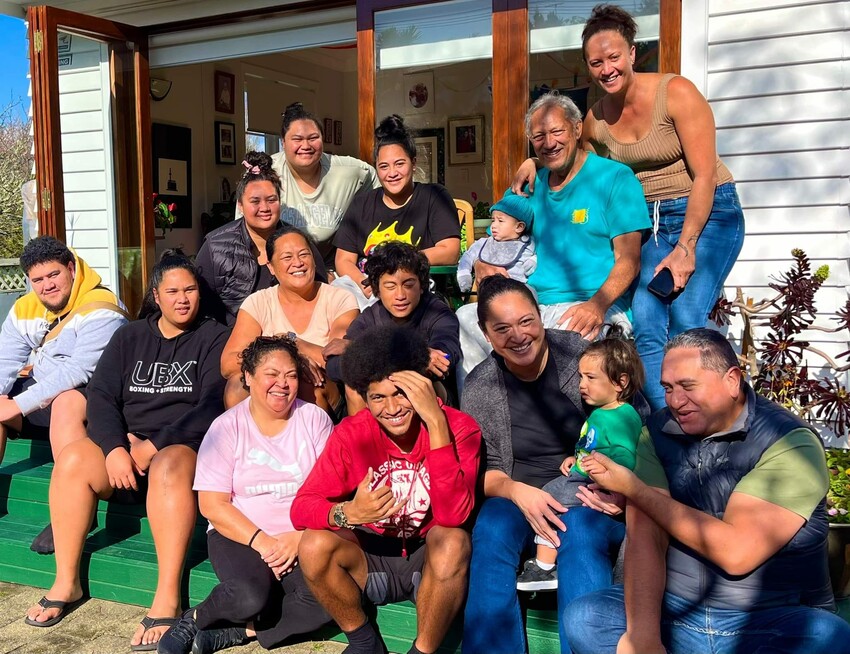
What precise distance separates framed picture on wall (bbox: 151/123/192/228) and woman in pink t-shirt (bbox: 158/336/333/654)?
554 cm

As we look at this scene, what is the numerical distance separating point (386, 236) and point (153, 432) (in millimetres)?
1391

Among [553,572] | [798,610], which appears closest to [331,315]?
[553,572]

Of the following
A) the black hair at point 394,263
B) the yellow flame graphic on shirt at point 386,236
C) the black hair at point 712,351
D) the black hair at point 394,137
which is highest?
the black hair at point 394,137

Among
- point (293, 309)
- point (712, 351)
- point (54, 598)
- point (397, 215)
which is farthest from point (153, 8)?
point (712, 351)

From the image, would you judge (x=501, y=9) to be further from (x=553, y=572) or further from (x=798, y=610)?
(x=798, y=610)

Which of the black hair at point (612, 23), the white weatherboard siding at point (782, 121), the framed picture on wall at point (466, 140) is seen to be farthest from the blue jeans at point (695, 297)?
the framed picture on wall at point (466, 140)

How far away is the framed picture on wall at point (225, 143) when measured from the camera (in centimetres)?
887

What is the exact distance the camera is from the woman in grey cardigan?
7.72 feet

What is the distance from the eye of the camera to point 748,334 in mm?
3570

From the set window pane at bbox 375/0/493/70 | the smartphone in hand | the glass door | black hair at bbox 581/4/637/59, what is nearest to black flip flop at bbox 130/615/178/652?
the smartphone in hand

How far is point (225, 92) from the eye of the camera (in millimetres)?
8836

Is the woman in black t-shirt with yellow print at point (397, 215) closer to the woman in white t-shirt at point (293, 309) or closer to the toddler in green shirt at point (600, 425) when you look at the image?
the woman in white t-shirt at point (293, 309)

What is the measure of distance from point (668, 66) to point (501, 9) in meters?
1.05

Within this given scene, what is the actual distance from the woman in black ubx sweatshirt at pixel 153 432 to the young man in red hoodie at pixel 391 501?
656 millimetres
